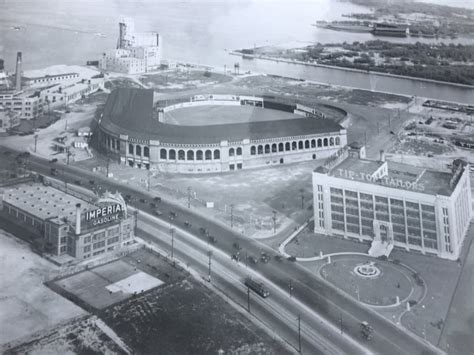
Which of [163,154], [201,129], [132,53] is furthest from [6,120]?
[132,53]

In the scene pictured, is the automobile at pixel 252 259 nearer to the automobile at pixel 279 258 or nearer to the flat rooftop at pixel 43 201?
the automobile at pixel 279 258

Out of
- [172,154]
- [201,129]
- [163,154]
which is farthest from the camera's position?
[201,129]

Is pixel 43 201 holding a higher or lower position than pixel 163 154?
lower

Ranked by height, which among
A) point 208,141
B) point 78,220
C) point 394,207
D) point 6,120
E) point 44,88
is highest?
point 44,88

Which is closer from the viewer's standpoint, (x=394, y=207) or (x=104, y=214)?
(x=104, y=214)

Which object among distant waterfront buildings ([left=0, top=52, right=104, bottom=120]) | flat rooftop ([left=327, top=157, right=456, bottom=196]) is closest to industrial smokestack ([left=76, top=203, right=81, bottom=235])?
flat rooftop ([left=327, top=157, right=456, bottom=196])

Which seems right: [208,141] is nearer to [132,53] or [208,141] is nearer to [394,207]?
[394,207]

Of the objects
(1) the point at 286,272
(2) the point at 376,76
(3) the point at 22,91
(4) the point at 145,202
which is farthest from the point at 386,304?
(2) the point at 376,76

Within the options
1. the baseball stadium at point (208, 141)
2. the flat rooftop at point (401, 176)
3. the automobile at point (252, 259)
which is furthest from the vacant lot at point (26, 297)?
the flat rooftop at point (401, 176)
